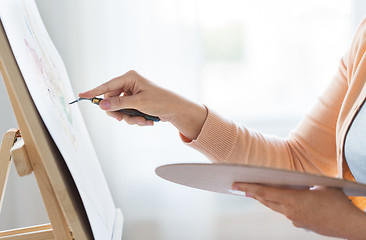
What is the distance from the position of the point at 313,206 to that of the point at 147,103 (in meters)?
0.39

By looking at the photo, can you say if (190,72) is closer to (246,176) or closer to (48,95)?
(48,95)

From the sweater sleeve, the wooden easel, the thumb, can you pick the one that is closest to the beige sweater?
the sweater sleeve

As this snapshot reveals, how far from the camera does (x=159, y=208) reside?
6.42 ft

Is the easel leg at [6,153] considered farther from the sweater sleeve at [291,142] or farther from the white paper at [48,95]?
the sweater sleeve at [291,142]

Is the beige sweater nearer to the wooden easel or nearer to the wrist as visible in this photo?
the wrist

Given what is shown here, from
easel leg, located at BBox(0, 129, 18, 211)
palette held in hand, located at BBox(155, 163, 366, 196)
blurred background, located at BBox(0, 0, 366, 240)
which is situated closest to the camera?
palette held in hand, located at BBox(155, 163, 366, 196)

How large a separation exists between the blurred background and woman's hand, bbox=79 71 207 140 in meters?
0.83

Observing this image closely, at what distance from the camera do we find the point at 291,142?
46.4 inches

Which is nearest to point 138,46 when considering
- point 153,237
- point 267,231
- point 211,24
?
point 211,24

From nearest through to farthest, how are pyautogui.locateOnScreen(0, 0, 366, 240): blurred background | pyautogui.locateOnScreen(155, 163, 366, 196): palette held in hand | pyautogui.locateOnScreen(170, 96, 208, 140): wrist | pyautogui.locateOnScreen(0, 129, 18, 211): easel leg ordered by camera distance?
pyautogui.locateOnScreen(155, 163, 366, 196): palette held in hand, pyautogui.locateOnScreen(0, 129, 18, 211): easel leg, pyautogui.locateOnScreen(170, 96, 208, 140): wrist, pyautogui.locateOnScreen(0, 0, 366, 240): blurred background

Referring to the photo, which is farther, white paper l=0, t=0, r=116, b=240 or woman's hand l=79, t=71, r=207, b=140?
woman's hand l=79, t=71, r=207, b=140

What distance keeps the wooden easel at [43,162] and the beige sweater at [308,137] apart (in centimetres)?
39

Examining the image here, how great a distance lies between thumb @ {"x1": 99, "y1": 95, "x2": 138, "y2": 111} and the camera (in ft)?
2.77

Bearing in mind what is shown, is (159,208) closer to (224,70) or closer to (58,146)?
(224,70)
